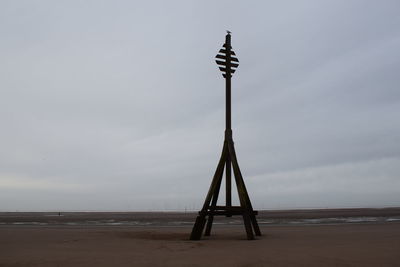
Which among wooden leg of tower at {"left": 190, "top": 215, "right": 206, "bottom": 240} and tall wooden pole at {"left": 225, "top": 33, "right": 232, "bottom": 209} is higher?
tall wooden pole at {"left": 225, "top": 33, "right": 232, "bottom": 209}

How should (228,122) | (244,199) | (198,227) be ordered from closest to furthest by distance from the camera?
1. (244,199)
2. (198,227)
3. (228,122)

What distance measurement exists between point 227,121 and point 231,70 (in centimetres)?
214

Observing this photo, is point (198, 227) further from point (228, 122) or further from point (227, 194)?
point (228, 122)

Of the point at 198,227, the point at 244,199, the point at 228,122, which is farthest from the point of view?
the point at 228,122

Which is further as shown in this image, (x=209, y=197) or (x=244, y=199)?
(x=209, y=197)

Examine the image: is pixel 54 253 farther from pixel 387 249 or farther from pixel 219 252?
pixel 387 249

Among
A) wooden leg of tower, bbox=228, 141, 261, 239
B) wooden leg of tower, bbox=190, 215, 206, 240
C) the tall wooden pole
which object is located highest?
the tall wooden pole

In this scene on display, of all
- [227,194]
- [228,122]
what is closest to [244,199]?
[227,194]

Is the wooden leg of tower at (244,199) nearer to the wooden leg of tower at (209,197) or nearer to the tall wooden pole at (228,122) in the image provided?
the wooden leg of tower at (209,197)

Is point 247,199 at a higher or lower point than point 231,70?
lower

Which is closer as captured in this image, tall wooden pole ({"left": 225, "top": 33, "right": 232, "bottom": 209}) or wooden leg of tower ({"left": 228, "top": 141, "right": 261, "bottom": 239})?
wooden leg of tower ({"left": 228, "top": 141, "right": 261, "bottom": 239})

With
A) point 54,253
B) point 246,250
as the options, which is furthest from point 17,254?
point 246,250

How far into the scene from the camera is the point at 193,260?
8648mm

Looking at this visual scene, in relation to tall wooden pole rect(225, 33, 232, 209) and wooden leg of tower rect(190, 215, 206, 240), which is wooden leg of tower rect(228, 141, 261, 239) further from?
wooden leg of tower rect(190, 215, 206, 240)
